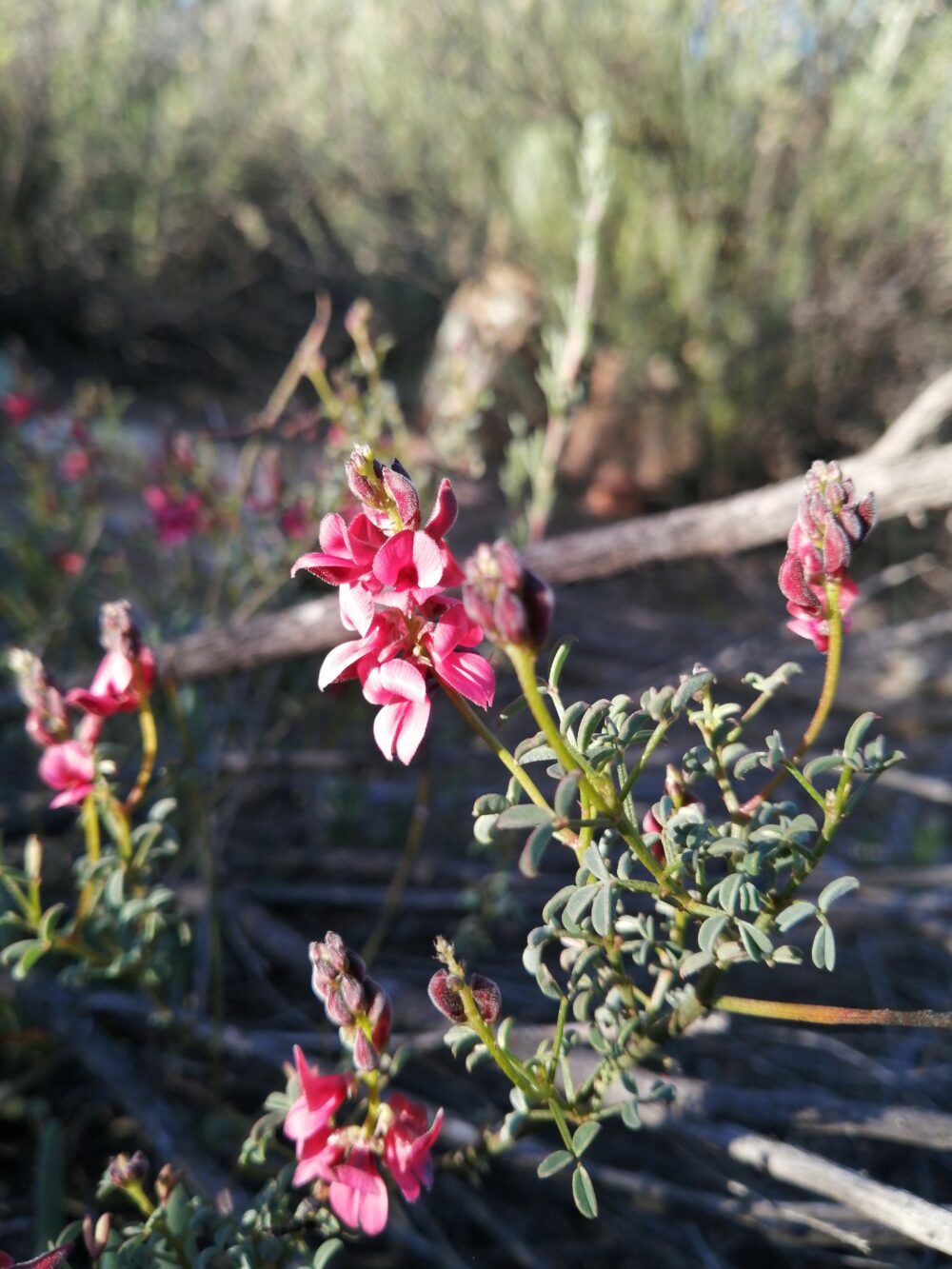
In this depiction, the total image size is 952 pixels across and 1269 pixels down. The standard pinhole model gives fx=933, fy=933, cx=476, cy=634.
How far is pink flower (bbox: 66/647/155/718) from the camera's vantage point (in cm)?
91

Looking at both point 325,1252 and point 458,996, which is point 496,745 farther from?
point 325,1252

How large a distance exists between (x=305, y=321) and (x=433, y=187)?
1.59 metres

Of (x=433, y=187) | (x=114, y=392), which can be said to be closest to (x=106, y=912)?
(x=433, y=187)

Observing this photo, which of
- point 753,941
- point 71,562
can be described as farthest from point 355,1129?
point 71,562

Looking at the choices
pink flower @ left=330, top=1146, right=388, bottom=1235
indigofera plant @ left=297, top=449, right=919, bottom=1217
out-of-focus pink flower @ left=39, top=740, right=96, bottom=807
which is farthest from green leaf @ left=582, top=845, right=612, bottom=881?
out-of-focus pink flower @ left=39, top=740, right=96, bottom=807

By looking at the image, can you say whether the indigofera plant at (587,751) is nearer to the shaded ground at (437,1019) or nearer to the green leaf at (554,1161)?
the green leaf at (554,1161)

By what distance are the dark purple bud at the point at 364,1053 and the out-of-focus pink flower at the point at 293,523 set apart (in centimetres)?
126

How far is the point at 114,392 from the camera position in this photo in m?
5.52

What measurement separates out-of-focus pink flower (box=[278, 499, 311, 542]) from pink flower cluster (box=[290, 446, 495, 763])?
1207mm

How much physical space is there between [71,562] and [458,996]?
6.04ft

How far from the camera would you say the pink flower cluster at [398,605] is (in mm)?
591

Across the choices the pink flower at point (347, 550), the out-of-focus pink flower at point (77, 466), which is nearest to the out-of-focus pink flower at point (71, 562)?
the out-of-focus pink flower at point (77, 466)

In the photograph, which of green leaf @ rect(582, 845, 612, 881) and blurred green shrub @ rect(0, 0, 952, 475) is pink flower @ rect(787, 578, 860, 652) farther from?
blurred green shrub @ rect(0, 0, 952, 475)

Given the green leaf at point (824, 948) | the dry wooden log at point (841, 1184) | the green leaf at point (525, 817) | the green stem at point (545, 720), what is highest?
the green stem at point (545, 720)
